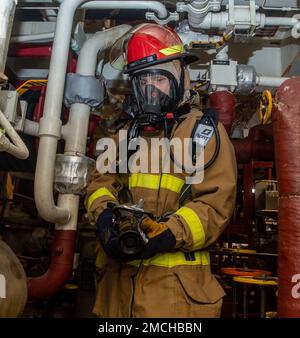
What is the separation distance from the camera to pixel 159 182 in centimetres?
174

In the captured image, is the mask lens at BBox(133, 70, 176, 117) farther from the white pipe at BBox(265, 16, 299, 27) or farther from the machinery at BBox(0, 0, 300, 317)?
the white pipe at BBox(265, 16, 299, 27)

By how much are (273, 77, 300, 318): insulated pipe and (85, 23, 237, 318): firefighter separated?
0.23m

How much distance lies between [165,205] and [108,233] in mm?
336

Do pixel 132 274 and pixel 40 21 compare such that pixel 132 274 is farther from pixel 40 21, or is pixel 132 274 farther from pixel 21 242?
pixel 21 242

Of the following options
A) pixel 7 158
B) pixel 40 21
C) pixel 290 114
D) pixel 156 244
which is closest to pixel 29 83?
pixel 40 21

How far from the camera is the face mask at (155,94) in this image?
1742mm

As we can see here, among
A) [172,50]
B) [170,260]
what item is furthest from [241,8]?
[170,260]

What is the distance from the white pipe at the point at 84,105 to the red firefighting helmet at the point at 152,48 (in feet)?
0.54

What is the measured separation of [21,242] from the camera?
183 inches

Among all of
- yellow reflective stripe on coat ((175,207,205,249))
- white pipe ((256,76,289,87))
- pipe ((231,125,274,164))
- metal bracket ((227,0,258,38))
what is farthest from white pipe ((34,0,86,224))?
pipe ((231,125,274,164))

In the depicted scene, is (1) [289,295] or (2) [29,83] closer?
(1) [289,295]

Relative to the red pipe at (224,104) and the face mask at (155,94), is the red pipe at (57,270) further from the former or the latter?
the red pipe at (224,104)

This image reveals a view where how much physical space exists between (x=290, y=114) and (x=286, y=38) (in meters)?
1.06
